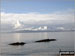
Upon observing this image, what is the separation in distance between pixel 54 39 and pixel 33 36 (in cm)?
178

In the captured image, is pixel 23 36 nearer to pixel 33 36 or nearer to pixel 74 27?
pixel 33 36

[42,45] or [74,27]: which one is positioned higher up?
[74,27]

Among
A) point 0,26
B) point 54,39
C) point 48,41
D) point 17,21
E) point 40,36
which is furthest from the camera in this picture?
point 40,36

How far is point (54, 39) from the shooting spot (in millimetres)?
9102

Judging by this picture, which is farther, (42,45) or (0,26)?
(42,45)

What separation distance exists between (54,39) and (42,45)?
1.62 meters

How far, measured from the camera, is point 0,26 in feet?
19.0

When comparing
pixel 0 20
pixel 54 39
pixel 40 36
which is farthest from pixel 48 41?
pixel 0 20

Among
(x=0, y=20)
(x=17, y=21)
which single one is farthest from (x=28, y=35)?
(x=0, y=20)

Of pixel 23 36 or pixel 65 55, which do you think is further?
pixel 23 36

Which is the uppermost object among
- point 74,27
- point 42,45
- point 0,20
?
point 0,20

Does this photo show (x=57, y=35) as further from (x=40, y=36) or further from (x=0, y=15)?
(x=0, y=15)

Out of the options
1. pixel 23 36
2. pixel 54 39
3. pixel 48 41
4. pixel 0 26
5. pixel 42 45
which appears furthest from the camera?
pixel 23 36

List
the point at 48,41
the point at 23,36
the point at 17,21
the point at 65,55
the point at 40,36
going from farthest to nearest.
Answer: the point at 23,36 < the point at 40,36 < the point at 48,41 < the point at 17,21 < the point at 65,55
